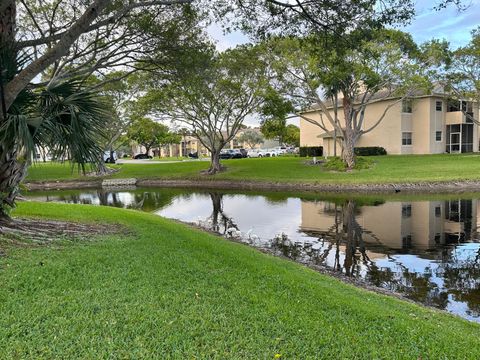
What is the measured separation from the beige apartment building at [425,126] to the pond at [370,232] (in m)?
18.2

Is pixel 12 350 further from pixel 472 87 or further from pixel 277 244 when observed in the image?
pixel 472 87

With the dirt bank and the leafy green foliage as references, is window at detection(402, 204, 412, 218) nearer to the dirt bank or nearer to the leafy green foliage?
the dirt bank

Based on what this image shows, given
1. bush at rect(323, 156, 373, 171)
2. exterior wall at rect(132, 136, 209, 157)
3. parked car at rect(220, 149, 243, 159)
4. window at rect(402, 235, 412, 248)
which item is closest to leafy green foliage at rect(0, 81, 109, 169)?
window at rect(402, 235, 412, 248)

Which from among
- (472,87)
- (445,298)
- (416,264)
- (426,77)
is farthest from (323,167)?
(445,298)

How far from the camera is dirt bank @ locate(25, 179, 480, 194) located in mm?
23906

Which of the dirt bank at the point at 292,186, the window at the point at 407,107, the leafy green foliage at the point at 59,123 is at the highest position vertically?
the window at the point at 407,107

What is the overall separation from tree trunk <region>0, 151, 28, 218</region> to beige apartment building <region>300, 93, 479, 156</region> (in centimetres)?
3227

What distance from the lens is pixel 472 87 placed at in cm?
3253

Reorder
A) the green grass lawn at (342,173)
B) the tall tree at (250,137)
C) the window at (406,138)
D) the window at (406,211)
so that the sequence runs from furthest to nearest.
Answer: the tall tree at (250,137) → the window at (406,138) → the green grass lawn at (342,173) → the window at (406,211)

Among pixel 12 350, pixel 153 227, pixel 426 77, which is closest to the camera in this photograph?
pixel 12 350

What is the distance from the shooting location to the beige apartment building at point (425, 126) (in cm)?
3791

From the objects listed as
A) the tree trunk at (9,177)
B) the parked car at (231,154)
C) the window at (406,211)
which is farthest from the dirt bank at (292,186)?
the parked car at (231,154)

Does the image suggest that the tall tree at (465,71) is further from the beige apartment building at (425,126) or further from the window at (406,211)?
the window at (406,211)

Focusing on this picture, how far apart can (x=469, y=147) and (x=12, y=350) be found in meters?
45.0
